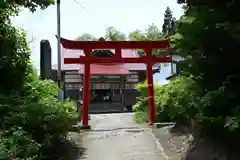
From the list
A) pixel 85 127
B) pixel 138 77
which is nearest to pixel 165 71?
pixel 138 77

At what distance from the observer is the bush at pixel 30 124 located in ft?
23.8

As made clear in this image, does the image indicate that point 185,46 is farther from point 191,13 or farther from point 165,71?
point 165,71

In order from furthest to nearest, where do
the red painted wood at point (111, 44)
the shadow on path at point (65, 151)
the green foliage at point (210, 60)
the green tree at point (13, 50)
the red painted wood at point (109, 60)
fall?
the red painted wood at point (109, 60) < the red painted wood at point (111, 44) < the green tree at point (13, 50) < the shadow on path at point (65, 151) < the green foliage at point (210, 60)

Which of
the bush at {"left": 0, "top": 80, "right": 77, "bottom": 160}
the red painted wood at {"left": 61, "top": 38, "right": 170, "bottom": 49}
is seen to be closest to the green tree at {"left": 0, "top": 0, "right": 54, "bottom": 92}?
the bush at {"left": 0, "top": 80, "right": 77, "bottom": 160}

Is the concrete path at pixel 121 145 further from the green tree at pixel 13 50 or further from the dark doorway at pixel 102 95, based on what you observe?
the dark doorway at pixel 102 95

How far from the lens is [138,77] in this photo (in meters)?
38.0

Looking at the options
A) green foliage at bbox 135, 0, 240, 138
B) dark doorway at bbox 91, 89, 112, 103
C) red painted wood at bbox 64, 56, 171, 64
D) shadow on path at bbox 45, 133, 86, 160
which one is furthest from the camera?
dark doorway at bbox 91, 89, 112, 103

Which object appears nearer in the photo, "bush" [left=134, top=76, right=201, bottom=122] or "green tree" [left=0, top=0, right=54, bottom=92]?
"bush" [left=134, top=76, right=201, bottom=122]

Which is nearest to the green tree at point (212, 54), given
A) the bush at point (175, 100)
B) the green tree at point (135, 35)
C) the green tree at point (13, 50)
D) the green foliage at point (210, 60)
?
the green foliage at point (210, 60)

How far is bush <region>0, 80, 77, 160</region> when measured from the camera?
7.26 metres

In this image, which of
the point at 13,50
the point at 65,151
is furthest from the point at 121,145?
the point at 13,50

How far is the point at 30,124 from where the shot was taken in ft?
27.6

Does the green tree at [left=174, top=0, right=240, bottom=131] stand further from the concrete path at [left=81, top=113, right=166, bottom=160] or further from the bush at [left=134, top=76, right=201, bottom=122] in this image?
the concrete path at [left=81, top=113, right=166, bottom=160]

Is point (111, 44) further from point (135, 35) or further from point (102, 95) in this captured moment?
point (135, 35)
